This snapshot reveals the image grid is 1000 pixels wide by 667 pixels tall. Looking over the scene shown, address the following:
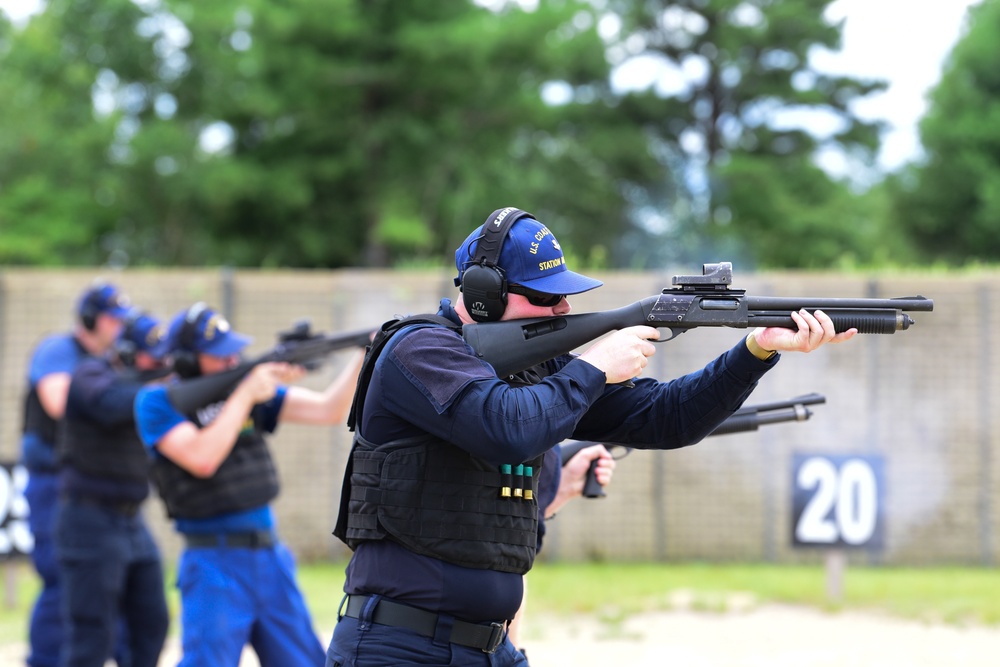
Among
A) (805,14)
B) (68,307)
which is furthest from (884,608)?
(805,14)

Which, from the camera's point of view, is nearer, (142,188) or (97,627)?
(97,627)

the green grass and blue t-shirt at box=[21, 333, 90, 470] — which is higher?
blue t-shirt at box=[21, 333, 90, 470]

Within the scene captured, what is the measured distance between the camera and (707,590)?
989 centimetres

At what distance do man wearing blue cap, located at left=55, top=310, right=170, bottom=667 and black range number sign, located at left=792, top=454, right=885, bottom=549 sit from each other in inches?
197

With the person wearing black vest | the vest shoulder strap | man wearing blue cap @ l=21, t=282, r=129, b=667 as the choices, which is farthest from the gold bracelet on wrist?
man wearing blue cap @ l=21, t=282, r=129, b=667

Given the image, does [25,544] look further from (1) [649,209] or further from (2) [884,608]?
(1) [649,209]

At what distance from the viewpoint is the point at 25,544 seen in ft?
31.3

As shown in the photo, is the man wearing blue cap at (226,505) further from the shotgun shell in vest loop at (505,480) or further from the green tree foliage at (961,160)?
the green tree foliage at (961,160)

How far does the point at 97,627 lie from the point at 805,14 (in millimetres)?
21765

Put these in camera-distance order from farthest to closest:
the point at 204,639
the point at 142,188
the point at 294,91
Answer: the point at 142,188, the point at 294,91, the point at 204,639

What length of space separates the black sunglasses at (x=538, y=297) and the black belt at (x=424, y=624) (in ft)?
3.20

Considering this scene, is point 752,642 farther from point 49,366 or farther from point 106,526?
point 49,366

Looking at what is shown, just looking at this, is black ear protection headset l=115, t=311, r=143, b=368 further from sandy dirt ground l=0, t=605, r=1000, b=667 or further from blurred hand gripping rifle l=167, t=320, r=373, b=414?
sandy dirt ground l=0, t=605, r=1000, b=667

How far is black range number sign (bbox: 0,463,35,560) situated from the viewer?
948 cm
